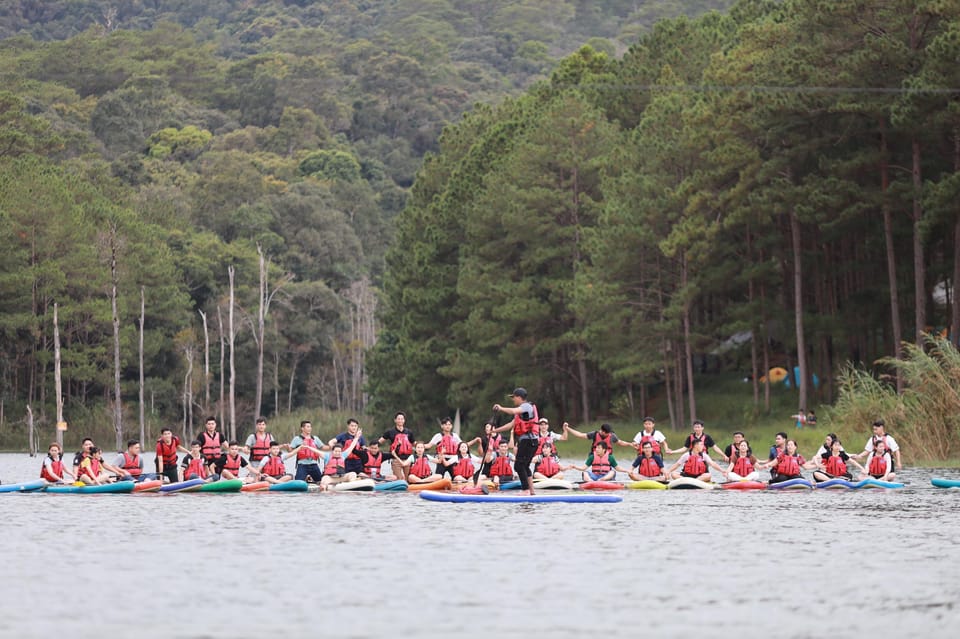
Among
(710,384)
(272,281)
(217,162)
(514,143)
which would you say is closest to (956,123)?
(710,384)

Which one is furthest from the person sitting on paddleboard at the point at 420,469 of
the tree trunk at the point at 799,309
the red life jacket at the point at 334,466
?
the tree trunk at the point at 799,309

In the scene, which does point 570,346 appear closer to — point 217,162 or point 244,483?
point 244,483

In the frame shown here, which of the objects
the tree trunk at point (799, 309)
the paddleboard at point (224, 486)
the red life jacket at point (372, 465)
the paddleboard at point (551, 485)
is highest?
the tree trunk at point (799, 309)

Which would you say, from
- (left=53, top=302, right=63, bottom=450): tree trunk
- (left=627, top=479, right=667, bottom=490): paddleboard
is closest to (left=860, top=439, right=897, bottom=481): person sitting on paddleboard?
(left=627, top=479, right=667, bottom=490): paddleboard

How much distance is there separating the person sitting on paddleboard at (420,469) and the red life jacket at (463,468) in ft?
1.57

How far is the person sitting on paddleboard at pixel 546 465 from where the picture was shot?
32219 millimetres

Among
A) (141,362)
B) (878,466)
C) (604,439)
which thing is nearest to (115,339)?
(141,362)

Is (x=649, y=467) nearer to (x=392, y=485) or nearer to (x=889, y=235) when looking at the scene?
(x=392, y=485)

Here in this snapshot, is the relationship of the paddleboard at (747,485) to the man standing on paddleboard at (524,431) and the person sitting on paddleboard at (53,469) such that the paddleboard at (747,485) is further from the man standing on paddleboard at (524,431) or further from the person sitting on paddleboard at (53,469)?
the person sitting on paddleboard at (53,469)

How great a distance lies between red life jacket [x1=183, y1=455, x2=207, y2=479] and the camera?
108 feet

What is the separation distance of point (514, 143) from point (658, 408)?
1381cm

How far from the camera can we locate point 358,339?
106 meters

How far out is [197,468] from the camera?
109 feet

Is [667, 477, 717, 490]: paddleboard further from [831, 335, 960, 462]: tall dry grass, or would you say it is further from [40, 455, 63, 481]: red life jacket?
[40, 455, 63, 481]: red life jacket
